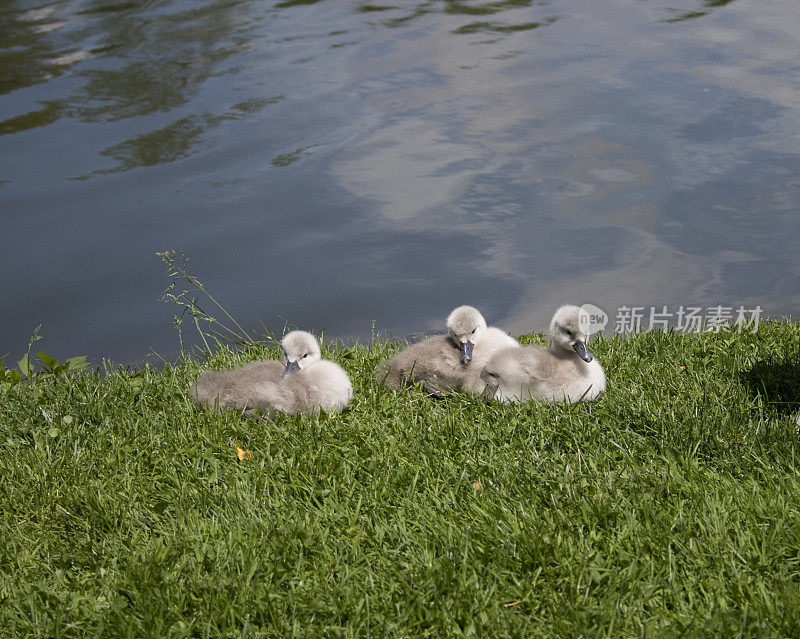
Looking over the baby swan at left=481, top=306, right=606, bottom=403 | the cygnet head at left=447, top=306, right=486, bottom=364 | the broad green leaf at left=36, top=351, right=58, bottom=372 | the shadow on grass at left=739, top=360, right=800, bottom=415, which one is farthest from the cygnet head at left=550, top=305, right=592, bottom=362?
the broad green leaf at left=36, top=351, right=58, bottom=372

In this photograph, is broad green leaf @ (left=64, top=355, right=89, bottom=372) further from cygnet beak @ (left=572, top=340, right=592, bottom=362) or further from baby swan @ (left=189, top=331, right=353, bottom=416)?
cygnet beak @ (left=572, top=340, right=592, bottom=362)

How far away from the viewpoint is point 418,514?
4320mm

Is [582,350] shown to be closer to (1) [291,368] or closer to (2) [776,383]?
(2) [776,383]

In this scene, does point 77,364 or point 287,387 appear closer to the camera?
point 287,387

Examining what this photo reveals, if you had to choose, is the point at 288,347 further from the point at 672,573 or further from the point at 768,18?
the point at 768,18

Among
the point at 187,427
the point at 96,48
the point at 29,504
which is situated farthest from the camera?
the point at 96,48

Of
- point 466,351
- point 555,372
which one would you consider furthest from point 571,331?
point 466,351

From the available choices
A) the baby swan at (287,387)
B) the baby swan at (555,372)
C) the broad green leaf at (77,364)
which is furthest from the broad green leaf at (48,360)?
the baby swan at (555,372)

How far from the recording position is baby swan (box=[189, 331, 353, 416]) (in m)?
5.64

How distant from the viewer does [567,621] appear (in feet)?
11.7

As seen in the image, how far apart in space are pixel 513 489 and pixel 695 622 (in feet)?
3.84

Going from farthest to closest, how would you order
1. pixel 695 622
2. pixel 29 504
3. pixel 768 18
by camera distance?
pixel 768 18, pixel 29 504, pixel 695 622

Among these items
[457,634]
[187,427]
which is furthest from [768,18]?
[457,634]

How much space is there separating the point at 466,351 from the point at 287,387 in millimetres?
1180
